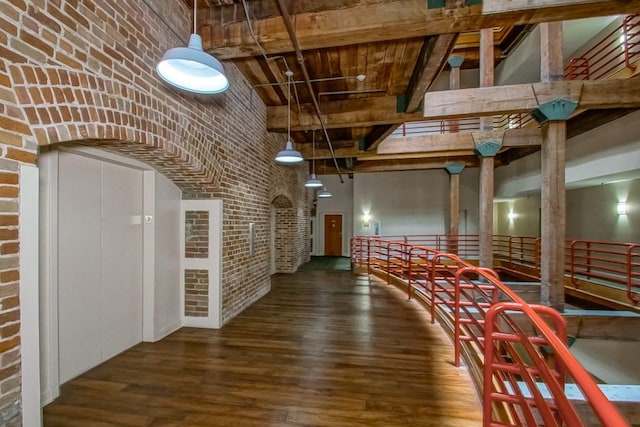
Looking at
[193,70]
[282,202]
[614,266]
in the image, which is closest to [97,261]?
[193,70]

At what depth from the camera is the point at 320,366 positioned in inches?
112

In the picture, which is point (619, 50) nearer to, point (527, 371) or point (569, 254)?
point (569, 254)

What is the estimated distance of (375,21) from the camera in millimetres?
2588

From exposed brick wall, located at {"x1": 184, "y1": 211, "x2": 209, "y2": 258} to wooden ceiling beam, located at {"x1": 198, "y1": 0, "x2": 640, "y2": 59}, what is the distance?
82.4 inches

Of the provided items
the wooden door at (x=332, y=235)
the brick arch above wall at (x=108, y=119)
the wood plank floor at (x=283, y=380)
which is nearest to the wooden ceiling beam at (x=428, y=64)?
the brick arch above wall at (x=108, y=119)

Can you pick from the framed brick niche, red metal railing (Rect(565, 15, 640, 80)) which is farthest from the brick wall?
red metal railing (Rect(565, 15, 640, 80))

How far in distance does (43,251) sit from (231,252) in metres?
2.14

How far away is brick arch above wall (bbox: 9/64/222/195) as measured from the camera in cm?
161

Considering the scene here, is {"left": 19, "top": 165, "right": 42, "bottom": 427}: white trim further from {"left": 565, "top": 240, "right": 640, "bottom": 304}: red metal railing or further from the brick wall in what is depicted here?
{"left": 565, "top": 240, "right": 640, "bottom": 304}: red metal railing

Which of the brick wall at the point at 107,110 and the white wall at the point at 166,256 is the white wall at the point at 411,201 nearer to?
the brick wall at the point at 107,110

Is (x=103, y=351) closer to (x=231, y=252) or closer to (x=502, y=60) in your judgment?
(x=231, y=252)

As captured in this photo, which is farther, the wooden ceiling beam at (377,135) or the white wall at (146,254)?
the wooden ceiling beam at (377,135)

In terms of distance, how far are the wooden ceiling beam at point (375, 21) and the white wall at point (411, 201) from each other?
801 centimetres

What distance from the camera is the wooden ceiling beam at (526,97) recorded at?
4.31 m
